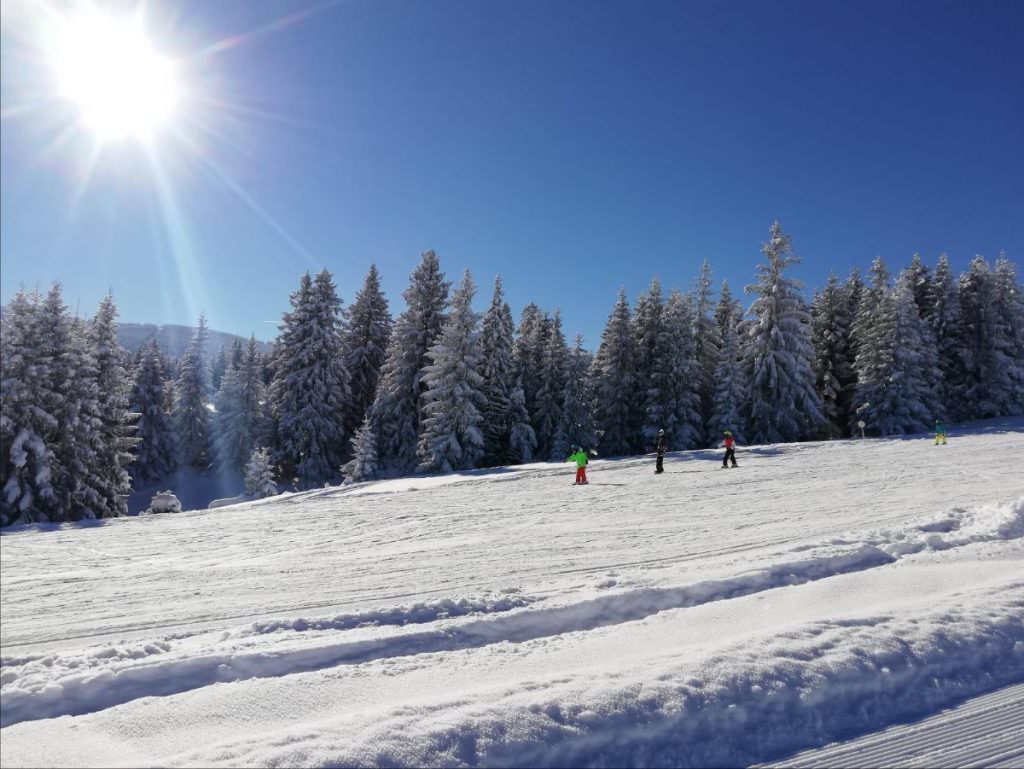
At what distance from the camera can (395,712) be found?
150 inches

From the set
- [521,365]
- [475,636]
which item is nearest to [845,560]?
[475,636]

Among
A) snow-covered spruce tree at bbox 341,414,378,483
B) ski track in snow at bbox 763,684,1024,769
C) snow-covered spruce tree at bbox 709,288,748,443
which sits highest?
snow-covered spruce tree at bbox 709,288,748,443

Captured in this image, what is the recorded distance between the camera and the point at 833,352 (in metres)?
40.9

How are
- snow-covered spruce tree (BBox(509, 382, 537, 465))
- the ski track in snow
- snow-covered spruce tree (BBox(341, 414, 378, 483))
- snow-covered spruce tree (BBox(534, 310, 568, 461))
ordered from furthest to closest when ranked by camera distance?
1. snow-covered spruce tree (BBox(534, 310, 568, 461))
2. snow-covered spruce tree (BBox(509, 382, 537, 465))
3. snow-covered spruce tree (BBox(341, 414, 378, 483))
4. the ski track in snow

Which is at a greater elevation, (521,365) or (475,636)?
(521,365)

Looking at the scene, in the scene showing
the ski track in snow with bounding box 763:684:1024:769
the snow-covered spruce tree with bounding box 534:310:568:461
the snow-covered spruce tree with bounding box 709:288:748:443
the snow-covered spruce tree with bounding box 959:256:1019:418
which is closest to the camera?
the ski track in snow with bounding box 763:684:1024:769

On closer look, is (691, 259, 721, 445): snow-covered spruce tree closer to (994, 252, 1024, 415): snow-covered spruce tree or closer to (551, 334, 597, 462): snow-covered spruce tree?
(551, 334, 597, 462): snow-covered spruce tree

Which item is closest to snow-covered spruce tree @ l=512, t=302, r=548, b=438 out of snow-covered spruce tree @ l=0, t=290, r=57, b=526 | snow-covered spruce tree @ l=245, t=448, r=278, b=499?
snow-covered spruce tree @ l=245, t=448, r=278, b=499

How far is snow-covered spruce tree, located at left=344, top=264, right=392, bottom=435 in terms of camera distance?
39.1 meters

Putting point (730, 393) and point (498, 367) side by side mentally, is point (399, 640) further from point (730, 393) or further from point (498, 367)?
point (730, 393)

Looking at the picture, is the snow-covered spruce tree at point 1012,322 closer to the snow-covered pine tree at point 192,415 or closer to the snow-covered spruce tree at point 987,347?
the snow-covered spruce tree at point 987,347

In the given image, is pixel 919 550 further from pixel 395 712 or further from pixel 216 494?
pixel 216 494

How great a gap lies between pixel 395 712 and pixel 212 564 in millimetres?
5847

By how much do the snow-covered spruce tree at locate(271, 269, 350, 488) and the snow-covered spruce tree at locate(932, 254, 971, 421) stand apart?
3799cm
